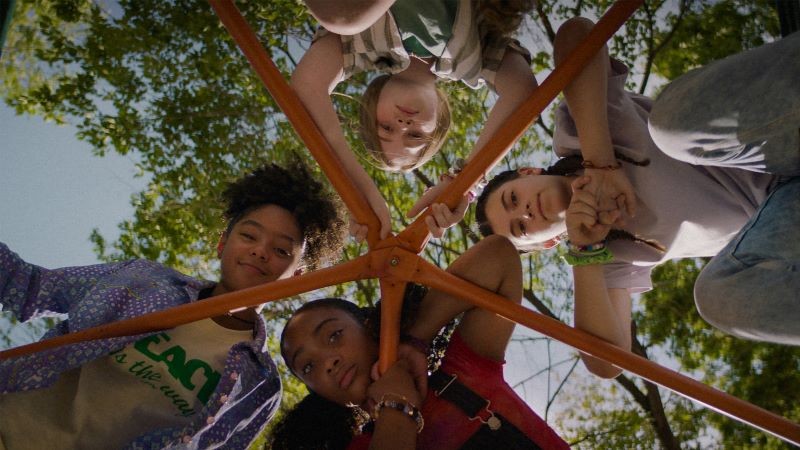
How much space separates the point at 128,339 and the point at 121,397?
198mm

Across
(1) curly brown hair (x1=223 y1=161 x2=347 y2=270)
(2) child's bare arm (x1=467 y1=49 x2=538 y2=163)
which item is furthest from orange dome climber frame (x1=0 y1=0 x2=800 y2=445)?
(1) curly brown hair (x1=223 y1=161 x2=347 y2=270)

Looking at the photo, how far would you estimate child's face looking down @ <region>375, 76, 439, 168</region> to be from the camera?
104 inches

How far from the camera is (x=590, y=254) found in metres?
2.33

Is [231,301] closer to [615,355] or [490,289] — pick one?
[490,289]

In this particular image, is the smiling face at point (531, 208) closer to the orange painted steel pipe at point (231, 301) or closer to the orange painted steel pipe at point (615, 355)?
the orange painted steel pipe at point (615, 355)

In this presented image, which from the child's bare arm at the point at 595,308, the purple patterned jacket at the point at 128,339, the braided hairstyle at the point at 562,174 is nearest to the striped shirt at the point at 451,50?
the braided hairstyle at the point at 562,174

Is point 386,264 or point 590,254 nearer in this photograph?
point 386,264

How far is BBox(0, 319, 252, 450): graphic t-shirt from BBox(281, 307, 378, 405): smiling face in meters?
0.30

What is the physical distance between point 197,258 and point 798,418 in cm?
488

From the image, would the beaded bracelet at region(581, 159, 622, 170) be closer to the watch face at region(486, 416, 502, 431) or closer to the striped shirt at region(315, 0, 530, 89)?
the striped shirt at region(315, 0, 530, 89)

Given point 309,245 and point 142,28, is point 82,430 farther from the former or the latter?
point 142,28

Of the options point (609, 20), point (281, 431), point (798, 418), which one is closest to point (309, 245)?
point (281, 431)

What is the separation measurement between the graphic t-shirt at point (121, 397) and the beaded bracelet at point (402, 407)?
70 centimetres

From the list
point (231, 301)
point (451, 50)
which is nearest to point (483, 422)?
point (231, 301)
